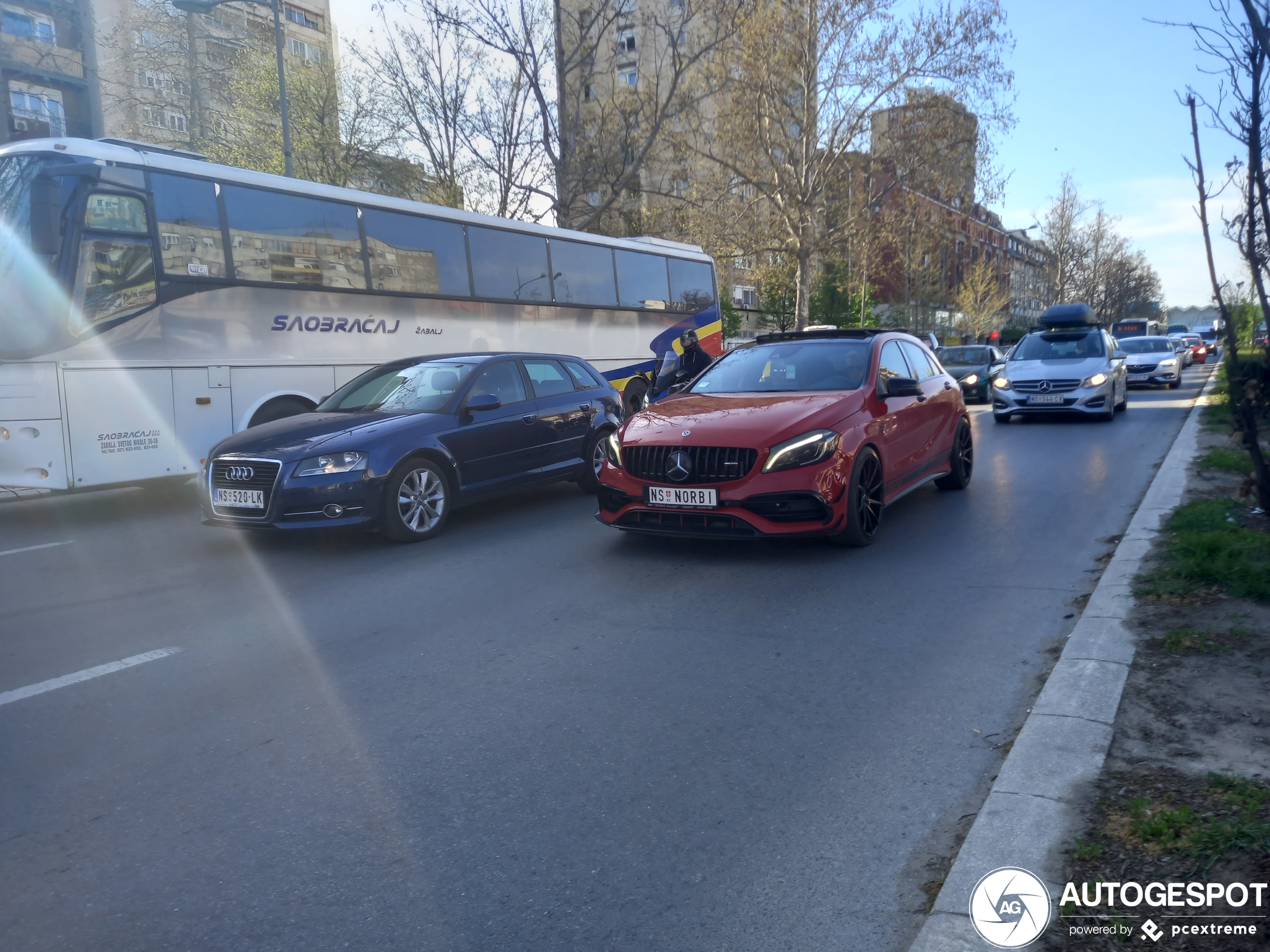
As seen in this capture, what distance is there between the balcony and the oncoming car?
118 feet

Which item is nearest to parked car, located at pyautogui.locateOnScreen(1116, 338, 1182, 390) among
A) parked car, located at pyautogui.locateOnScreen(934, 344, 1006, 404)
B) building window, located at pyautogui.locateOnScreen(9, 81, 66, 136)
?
parked car, located at pyautogui.locateOnScreen(934, 344, 1006, 404)

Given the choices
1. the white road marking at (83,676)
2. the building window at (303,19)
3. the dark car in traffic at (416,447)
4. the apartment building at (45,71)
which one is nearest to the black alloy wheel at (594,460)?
the dark car in traffic at (416,447)

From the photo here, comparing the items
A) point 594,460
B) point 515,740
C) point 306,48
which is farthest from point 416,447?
point 306,48

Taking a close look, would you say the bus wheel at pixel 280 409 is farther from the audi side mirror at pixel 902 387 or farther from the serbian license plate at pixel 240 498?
the audi side mirror at pixel 902 387

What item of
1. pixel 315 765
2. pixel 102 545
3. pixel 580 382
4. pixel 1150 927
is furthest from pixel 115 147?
pixel 1150 927

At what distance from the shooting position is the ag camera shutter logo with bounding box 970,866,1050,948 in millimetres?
2424

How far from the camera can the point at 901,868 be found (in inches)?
113

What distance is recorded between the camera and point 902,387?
7.99m

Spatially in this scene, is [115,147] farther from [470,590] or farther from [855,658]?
[855,658]

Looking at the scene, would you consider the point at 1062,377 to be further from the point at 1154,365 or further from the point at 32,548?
the point at 32,548

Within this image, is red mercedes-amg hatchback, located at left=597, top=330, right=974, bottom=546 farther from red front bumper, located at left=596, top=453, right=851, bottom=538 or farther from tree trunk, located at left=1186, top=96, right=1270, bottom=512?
tree trunk, located at left=1186, top=96, right=1270, bottom=512

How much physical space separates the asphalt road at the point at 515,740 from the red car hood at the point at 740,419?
0.88m

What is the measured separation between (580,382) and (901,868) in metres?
8.12

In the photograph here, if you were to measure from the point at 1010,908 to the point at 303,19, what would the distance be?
234ft
